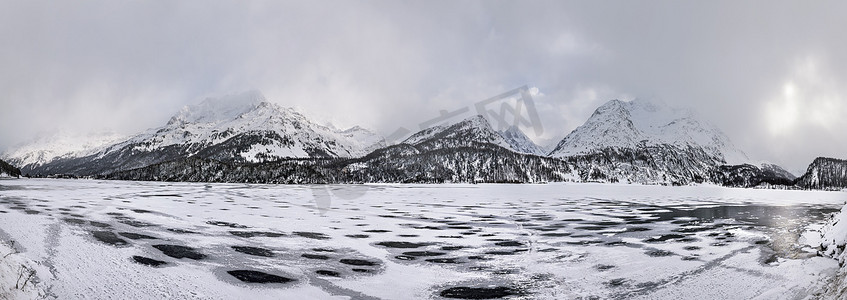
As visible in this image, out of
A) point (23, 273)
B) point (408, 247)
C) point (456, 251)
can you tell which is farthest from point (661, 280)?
point (23, 273)

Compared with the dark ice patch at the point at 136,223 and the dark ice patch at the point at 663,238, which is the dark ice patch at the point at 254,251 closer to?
the dark ice patch at the point at 136,223

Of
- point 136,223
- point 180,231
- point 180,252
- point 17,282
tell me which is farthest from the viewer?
point 136,223

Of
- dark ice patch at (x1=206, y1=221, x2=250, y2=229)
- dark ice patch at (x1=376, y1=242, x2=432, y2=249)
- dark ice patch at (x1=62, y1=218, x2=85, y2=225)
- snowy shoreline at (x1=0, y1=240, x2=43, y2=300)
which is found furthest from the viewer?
dark ice patch at (x1=206, y1=221, x2=250, y2=229)

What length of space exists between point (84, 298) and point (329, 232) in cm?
1204

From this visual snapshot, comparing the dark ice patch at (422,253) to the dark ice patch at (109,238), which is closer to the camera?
the dark ice patch at (109,238)

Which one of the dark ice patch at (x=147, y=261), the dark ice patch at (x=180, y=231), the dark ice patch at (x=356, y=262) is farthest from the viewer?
the dark ice patch at (x=180, y=231)

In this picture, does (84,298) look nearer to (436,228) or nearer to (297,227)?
(297,227)

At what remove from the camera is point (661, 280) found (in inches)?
464

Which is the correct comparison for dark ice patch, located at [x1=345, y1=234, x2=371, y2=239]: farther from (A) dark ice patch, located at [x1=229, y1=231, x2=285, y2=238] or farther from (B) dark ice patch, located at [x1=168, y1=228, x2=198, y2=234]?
(B) dark ice patch, located at [x1=168, y1=228, x2=198, y2=234]

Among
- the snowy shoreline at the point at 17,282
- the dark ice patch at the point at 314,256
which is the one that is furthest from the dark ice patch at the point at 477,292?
the snowy shoreline at the point at 17,282

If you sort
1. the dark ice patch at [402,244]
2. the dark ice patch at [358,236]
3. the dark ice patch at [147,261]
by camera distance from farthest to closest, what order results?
the dark ice patch at [358,236] < the dark ice patch at [402,244] < the dark ice patch at [147,261]

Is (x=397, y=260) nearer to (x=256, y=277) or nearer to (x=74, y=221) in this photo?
(x=256, y=277)

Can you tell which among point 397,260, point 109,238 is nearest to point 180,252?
point 109,238

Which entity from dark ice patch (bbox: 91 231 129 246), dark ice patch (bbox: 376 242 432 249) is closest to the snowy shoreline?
dark ice patch (bbox: 91 231 129 246)
